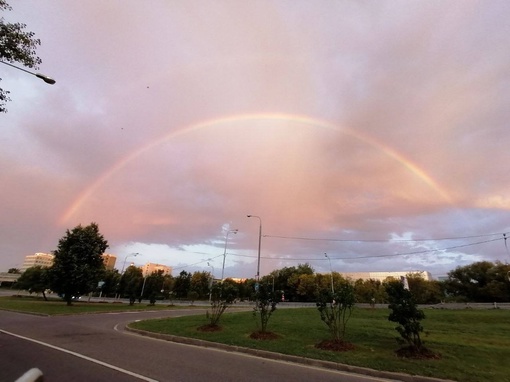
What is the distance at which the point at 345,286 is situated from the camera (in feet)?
44.2

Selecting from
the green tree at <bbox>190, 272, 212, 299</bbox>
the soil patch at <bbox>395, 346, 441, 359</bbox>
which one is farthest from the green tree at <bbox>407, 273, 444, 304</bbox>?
the soil patch at <bbox>395, 346, 441, 359</bbox>

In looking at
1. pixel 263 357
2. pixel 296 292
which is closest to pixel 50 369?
pixel 263 357

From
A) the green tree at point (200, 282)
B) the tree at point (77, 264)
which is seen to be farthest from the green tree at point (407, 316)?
the green tree at point (200, 282)

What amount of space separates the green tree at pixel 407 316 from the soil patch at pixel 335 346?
6.17 ft

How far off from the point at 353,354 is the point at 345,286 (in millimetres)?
3227

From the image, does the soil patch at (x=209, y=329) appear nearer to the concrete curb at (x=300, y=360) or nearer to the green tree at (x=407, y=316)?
the concrete curb at (x=300, y=360)

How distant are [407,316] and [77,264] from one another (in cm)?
3752

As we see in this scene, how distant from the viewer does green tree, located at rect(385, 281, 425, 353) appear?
412 inches

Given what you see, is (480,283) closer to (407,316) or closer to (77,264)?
(407,316)

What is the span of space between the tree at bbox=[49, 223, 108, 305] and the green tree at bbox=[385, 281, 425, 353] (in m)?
36.3

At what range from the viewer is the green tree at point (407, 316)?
1048cm

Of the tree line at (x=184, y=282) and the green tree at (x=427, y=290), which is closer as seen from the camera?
Answer: the tree line at (x=184, y=282)

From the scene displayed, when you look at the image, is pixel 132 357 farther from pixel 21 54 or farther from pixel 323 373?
pixel 21 54

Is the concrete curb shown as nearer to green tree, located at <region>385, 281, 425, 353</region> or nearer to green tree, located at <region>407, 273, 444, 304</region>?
green tree, located at <region>385, 281, 425, 353</region>
